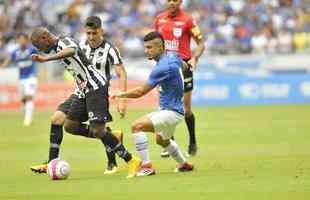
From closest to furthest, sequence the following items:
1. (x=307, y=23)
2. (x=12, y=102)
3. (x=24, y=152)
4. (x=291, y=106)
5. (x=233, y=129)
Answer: (x=24, y=152), (x=233, y=129), (x=291, y=106), (x=12, y=102), (x=307, y=23)

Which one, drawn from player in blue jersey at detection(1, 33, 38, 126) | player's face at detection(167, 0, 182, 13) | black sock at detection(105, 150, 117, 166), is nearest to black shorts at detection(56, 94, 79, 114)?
black sock at detection(105, 150, 117, 166)

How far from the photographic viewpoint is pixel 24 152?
1823cm

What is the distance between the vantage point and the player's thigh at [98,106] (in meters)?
13.6

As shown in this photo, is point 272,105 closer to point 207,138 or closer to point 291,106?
point 291,106

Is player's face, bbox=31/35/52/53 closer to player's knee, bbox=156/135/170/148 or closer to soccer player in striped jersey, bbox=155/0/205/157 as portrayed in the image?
player's knee, bbox=156/135/170/148

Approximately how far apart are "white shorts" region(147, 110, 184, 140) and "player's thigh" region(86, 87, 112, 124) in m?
0.75

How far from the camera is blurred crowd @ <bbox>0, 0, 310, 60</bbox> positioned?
36281mm

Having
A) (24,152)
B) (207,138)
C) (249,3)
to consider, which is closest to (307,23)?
(249,3)

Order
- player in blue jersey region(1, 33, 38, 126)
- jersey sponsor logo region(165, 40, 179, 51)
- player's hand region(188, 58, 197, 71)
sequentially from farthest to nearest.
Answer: player in blue jersey region(1, 33, 38, 126), jersey sponsor logo region(165, 40, 179, 51), player's hand region(188, 58, 197, 71)

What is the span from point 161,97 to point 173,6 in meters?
3.57

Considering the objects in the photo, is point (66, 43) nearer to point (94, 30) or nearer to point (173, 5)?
point (94, 30)

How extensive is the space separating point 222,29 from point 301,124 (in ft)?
47.7

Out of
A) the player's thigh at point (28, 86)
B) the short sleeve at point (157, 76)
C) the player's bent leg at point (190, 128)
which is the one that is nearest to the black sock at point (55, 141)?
the short sleeve at point (157, 76)

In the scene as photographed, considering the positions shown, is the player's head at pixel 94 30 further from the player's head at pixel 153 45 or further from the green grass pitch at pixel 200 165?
the green grass pitch at pixel 200 165
